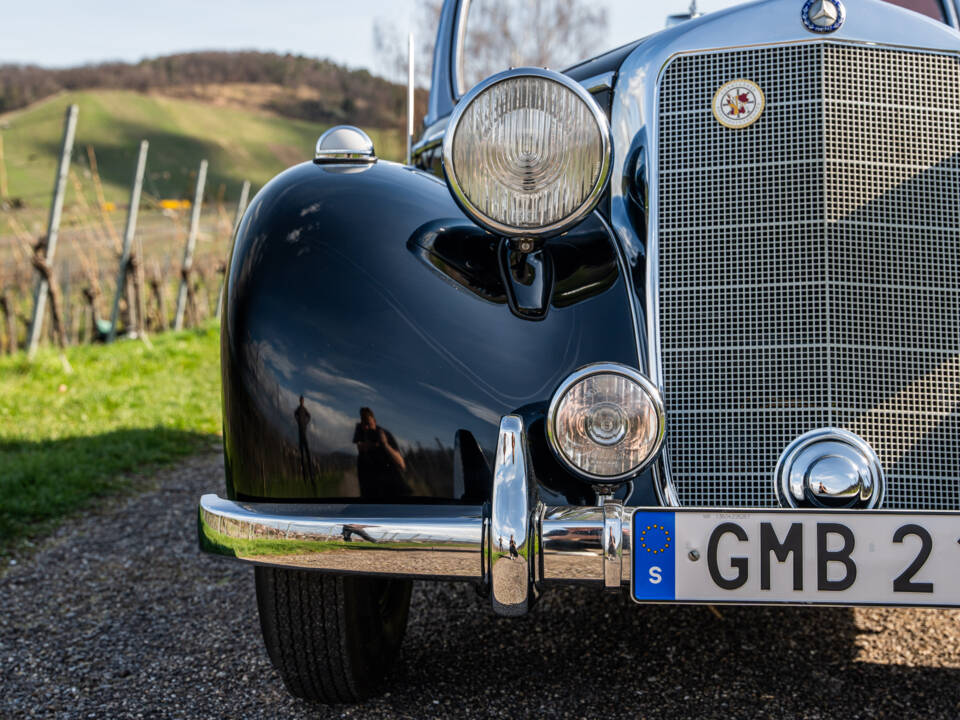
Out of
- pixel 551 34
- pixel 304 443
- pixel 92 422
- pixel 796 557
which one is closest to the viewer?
pixel 796 557

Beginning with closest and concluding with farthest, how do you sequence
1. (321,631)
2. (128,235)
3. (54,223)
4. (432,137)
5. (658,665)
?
(321,631) < (658,665) < (432,137) < (54,223) < (128,235)

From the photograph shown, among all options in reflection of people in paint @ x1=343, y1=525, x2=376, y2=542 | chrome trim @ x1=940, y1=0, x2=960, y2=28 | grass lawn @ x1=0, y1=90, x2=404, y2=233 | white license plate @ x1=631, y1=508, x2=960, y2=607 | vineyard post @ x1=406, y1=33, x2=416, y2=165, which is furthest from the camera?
grass lawn @ x1=0, y1=90, x2=404, y2=233

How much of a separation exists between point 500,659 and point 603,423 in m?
0.86

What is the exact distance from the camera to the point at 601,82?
1.98m

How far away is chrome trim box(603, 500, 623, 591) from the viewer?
1337mm

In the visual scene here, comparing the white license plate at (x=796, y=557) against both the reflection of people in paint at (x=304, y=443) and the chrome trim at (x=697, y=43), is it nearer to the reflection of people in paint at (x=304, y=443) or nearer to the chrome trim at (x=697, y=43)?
the chrome trim at (x=697, y=43)

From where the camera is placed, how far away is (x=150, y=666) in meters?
2.13

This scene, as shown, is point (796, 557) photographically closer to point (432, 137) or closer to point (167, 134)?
point (432, 137)

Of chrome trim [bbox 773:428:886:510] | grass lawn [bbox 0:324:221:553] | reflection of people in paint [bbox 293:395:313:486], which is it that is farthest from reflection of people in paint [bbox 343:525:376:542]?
grass lawn [bbox 0:324:221:553]

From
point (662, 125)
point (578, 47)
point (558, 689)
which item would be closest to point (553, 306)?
point (662, 125)

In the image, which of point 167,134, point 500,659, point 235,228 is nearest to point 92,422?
point 235,228

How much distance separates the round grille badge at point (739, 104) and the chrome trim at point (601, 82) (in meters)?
0.29

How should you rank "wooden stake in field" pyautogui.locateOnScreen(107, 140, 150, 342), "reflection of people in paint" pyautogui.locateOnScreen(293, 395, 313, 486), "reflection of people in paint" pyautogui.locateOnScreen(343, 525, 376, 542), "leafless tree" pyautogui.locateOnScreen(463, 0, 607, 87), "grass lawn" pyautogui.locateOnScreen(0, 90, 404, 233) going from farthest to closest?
"grass lawn" pyautogui.locateOnScreen(0, 90, 404, 233) → "leafless tree" pyautogui.locateOnScreen(463, 0, 607, 87) → "wooden stake in field" pyautogui.locateOnScreen(107, 140, 150, 342) → "reflection of people in paint" pyautogui.locateOnScreen(293, 395, 313, 486) → "reflection of people in paint" pyautogui.locateOnScreen(343, 525, 376, 542)

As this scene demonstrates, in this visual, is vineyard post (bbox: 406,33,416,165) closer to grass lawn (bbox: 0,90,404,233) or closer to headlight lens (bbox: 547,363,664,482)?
headlight lens (bbox: 547,363,664,482)
